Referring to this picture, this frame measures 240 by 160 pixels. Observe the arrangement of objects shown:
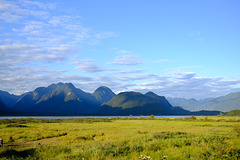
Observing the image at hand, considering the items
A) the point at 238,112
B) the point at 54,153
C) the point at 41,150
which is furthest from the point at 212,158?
the point at 238,112

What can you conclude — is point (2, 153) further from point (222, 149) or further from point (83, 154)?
point (222, 149)

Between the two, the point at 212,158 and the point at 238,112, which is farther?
the point at 238,112

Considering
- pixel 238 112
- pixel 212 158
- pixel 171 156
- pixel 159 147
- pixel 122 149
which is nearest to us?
pixel 212 158

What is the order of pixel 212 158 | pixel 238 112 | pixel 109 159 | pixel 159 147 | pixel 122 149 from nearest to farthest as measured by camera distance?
pixel 109 159 → pixel 212 158 → pixel 122 149 → pixel 159 147 → pixel 238 112

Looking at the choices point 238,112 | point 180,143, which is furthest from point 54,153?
point 238,112

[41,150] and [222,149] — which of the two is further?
[41,150]

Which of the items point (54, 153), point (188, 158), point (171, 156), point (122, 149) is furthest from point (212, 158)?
point (54, 153)

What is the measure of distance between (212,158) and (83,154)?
854 cm

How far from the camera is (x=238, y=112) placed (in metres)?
192

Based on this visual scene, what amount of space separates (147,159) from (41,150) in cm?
1019

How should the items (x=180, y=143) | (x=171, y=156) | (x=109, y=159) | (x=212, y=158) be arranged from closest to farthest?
(x=109, y=159) → (x=212, y=158) → (x=171, y=156) → (x=180, y=143)

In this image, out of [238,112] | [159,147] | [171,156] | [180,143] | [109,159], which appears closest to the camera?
[109,159]

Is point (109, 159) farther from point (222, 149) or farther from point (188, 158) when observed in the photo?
point (222, 149)

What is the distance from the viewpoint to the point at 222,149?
50.2ft
